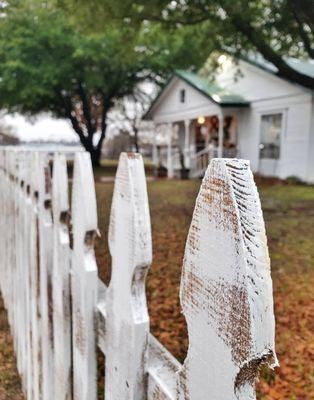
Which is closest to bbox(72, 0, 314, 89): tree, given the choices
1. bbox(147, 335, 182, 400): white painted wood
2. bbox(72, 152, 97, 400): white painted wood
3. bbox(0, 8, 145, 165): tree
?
bbox(0, 8, 145, 165): tree

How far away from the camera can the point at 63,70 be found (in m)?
19.7

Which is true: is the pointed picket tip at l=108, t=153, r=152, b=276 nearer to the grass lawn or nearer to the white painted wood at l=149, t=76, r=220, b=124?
the grass lawn

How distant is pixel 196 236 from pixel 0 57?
21.0m

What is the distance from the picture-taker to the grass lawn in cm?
246

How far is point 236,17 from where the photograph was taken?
894 cm

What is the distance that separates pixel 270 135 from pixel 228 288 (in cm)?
1569

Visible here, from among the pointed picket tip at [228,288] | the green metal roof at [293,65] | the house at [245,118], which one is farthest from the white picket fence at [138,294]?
the green metal roof at [293,65]

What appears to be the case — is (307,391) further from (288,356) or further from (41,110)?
(41,110)

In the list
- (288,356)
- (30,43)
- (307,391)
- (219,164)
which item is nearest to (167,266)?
(288,356)

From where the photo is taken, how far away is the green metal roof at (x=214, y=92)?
16281 mm

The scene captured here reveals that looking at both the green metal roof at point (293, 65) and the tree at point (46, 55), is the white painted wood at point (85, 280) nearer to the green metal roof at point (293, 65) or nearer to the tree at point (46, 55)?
the green metal roof at point (293, 65)

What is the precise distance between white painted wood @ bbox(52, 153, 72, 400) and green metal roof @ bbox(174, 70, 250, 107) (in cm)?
1530

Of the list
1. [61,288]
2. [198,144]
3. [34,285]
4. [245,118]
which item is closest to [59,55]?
[198,144]

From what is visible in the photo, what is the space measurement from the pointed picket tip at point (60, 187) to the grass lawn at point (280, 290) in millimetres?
1522
